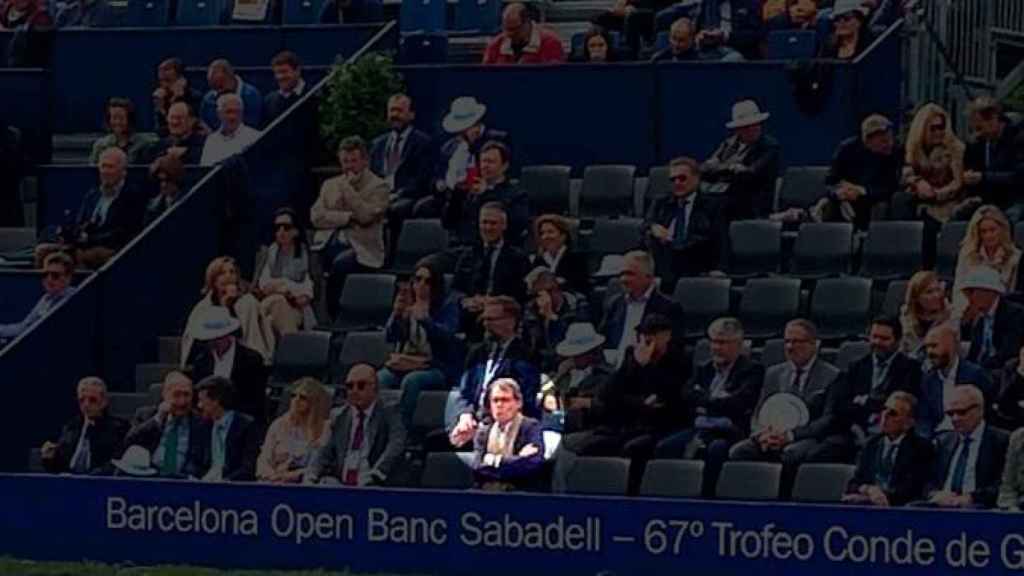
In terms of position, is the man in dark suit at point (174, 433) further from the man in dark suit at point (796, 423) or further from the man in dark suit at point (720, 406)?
the man in dark suit at point (796, 423)

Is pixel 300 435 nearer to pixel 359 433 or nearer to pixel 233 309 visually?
pixel 359 433

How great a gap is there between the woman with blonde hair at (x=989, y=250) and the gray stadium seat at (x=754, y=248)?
1786 mm

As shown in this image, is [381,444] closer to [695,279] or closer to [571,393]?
[571,393]

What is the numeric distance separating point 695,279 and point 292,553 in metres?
3.46

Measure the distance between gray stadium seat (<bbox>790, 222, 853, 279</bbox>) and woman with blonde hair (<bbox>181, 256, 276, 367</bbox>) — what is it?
3.26m

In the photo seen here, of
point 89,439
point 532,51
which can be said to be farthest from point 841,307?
point 89,439

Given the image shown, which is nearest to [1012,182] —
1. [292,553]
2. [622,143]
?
[622,143]

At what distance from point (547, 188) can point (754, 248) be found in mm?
1777

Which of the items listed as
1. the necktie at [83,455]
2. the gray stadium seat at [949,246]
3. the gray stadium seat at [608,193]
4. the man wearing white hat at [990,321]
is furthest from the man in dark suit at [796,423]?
the necktie at [83,455]

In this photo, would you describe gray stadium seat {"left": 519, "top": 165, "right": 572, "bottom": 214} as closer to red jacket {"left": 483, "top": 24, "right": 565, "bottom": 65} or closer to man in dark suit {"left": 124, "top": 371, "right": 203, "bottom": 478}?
red jacket {"left": 483, "top": 24, "right": 565, "bottom": 65}

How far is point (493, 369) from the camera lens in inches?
656

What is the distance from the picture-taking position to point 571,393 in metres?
17.1

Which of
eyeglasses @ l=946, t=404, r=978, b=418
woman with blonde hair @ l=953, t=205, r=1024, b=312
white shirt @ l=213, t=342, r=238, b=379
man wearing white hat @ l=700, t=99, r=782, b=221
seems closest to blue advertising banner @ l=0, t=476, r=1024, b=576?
eyeglasses @ l=946, t=404, r=978, b=418

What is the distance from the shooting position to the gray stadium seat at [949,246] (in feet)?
58.1
